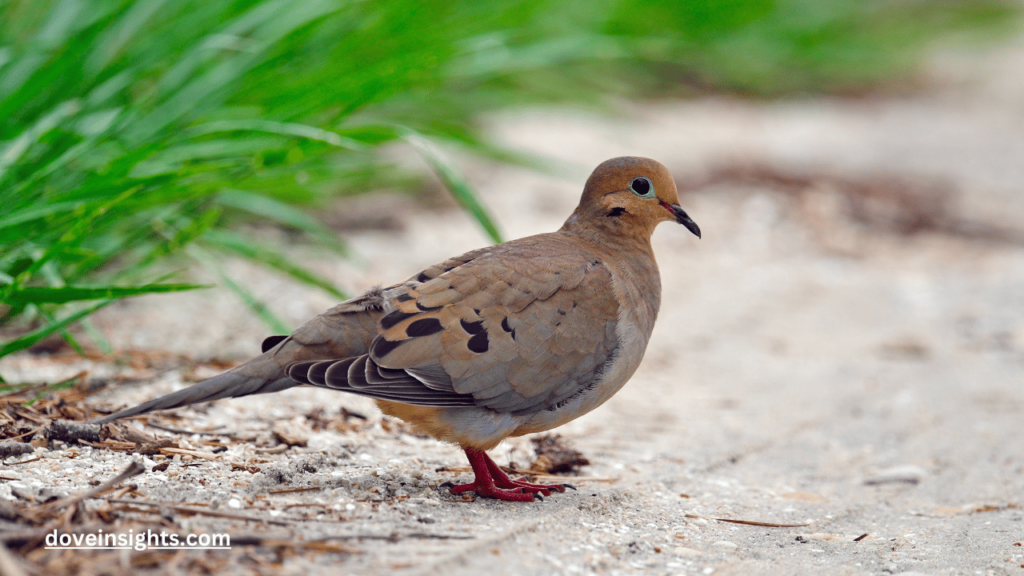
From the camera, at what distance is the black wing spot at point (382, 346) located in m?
2.34

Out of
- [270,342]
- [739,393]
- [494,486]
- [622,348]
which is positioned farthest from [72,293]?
[739,393]

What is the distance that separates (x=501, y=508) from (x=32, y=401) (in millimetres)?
1292

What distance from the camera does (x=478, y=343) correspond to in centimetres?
239

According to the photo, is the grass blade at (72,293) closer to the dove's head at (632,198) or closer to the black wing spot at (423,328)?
the black wing spot at (423,328)

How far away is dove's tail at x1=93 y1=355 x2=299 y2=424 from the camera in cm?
210

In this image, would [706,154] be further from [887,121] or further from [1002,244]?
[887,121]

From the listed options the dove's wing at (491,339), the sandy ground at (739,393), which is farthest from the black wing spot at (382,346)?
the sandy ground at (739,393)

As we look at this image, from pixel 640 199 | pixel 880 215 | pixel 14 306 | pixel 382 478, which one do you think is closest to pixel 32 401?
pixel 14 306

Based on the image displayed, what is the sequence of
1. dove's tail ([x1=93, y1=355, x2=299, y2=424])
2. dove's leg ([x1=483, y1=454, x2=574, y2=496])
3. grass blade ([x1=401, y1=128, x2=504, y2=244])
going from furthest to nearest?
1. grass blade ([x1=401, y1=128, x2=504, y2=244])
2. dove's leg ([x1=483, y1=454, x2=574, y2=496])
3. dove's tail ([x1=93, y1=355, x2=299, y2=424])

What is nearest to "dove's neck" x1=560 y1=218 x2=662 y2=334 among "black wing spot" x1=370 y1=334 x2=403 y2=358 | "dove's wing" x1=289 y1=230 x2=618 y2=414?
"dove's wing" x1=289 y1=230 x2=618 y2=414

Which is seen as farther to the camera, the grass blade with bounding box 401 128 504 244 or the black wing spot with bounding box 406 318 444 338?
the grass blade with bounding box 401 128 504 244

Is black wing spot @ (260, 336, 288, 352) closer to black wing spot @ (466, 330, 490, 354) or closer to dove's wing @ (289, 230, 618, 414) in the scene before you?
dove's wing @ (289, 230, 618, 414)

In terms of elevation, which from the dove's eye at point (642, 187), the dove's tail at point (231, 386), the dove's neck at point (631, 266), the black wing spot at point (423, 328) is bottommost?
the dove's tail at point (231, 386)

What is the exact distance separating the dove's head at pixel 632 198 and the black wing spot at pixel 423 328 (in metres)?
0.75
